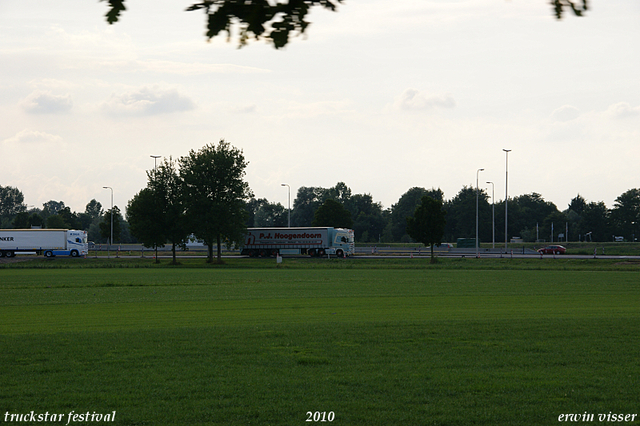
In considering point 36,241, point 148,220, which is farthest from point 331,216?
point 36,241

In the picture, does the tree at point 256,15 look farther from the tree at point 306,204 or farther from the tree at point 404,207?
the tree at point 306,204

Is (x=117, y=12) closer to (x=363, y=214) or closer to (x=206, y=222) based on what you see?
(x=206, y=222)

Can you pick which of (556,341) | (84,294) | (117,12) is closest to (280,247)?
(84,294)

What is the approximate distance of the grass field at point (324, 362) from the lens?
752cm

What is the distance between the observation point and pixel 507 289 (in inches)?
1043

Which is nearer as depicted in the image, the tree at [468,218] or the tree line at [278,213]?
the tree line at [278,213]

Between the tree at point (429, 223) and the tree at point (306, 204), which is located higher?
the tree at point (306, 204)

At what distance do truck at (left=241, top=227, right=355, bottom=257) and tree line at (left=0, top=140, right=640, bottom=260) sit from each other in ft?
34.2

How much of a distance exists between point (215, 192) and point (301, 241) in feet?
52.1

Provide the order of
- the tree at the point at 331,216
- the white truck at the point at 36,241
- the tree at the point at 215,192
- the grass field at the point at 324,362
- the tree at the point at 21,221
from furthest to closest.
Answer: the tree at the point at 21,221 < the tree at the point at 331,216 < the white truck at the point at 36,241 < the tree at the point at 215,192 < the grass field at the point at 324,362

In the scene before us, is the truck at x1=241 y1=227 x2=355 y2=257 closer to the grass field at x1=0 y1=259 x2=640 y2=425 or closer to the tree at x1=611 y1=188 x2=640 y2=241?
the grass field at x1=0 y1=259 x2=640 y2=425

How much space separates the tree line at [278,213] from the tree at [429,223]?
138 centimetres

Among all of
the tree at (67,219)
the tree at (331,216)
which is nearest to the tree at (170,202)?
the tree at (331,216)

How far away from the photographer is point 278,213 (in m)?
150
